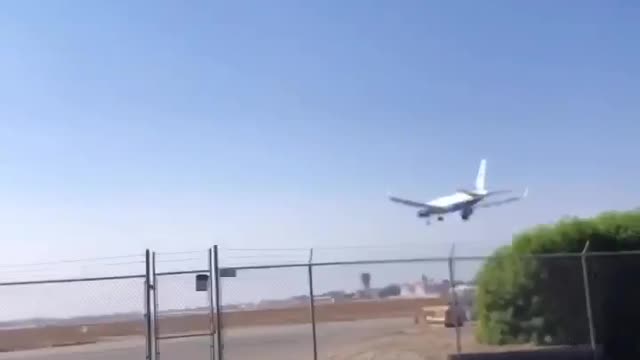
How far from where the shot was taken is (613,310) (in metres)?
18.5

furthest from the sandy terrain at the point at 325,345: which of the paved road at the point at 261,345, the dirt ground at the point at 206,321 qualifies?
the dirt ground at the point at 206,321

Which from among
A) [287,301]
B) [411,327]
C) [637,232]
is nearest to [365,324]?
[411,327]

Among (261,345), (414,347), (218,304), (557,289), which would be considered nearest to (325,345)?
(261,345)

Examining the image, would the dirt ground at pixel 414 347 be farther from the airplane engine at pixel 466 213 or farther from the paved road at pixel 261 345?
the airplane engine at pixel 466 213

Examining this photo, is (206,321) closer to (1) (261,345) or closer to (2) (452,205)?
(1) (261,345)

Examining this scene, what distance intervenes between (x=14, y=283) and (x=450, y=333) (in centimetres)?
1186

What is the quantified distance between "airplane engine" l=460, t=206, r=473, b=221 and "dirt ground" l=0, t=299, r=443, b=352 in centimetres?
1386

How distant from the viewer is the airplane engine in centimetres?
4503

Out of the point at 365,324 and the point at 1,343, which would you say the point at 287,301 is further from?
the point at 1,343

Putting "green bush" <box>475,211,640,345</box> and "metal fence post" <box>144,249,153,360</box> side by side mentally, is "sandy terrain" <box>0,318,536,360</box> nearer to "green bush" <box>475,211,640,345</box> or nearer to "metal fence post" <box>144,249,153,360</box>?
"green bush" <box>475,211,640,345</box>

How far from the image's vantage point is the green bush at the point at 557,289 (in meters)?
18.5

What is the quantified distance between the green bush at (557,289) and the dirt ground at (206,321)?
9.70 ft

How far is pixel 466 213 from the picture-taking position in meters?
46.3

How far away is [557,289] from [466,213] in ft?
A: 91.1
